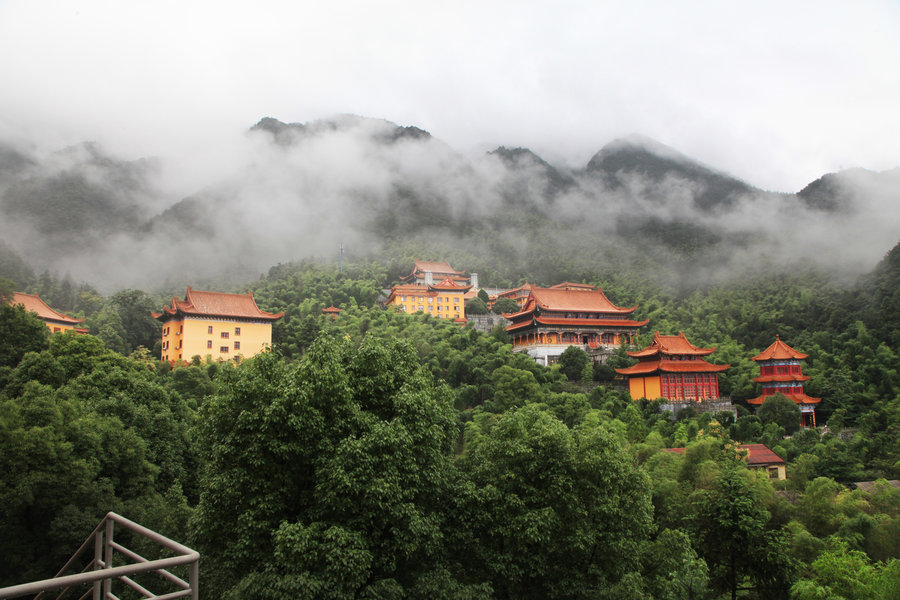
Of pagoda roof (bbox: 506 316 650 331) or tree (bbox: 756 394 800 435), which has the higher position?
pagoda roof (bbox: 506 316 650 331)

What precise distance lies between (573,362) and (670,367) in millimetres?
3774

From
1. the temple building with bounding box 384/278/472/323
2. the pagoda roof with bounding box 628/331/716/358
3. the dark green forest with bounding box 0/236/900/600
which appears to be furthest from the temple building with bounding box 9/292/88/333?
the pagoda roof with bounding box 628/331/716/358

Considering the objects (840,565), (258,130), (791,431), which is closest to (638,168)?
(258,130)

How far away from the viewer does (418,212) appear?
235ft

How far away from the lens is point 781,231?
5603cm

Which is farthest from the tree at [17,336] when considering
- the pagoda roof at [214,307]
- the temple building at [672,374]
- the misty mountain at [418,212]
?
the misty mountain at [418,212]

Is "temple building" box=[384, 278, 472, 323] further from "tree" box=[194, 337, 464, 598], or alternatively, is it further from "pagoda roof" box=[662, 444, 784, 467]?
"tree" box=[194, 337, 464, 598]

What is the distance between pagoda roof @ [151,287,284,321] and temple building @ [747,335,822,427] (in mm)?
20633

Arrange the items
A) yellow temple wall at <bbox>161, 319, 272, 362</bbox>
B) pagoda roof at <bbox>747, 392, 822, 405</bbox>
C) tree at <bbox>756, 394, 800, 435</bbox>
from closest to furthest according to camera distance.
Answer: tree at <bbox>756, 394, 800, 435</bbox> < pagoda roof at <bbox>747, 392, 822, 405</bbox> < yellow temple wall at <bbox>161, 319, 272, 362</bbox>

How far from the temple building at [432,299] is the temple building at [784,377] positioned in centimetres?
1671

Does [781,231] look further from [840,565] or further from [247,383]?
[247,383]

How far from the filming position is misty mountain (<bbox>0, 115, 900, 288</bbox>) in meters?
56.0

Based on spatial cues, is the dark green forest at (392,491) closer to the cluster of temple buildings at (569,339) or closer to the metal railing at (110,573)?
the metal railing at (110,573)

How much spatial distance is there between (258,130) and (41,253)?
1418 inches
